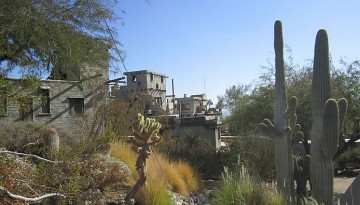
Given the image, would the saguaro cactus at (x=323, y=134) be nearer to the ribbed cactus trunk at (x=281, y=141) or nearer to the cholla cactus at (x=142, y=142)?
the ribbed cactus trunk at (x=281, y=141)

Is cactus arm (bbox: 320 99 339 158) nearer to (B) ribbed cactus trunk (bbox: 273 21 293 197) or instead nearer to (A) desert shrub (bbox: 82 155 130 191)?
(B) ribbed cactus trunk (bbox: 273 21 293 197)

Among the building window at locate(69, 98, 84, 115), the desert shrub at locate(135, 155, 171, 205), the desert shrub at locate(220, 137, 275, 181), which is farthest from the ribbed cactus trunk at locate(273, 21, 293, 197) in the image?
the building window at locate(69, 98, 84, 115)

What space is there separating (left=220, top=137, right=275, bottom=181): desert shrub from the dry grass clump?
2.31 m

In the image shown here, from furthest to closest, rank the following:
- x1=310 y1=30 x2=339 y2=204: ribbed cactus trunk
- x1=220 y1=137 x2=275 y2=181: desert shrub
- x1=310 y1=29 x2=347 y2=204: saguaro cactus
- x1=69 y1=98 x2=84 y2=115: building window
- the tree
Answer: x1=69 y1=98 x2=84 y2=115: building window < x1=220 y1=137 x2=275 y2=181: desert shrub < x1=310 y1=30 x2=339 y2=204: ribbed cactus trunk < x1=310 y1=29 x2=347 y2=204: saguaro cactus < the tree

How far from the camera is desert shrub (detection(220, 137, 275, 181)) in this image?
12.7 meters

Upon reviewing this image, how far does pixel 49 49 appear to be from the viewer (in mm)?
6281

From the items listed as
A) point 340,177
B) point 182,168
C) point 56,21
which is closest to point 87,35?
point 56,21

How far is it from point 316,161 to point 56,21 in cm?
642

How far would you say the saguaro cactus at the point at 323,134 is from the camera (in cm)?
862

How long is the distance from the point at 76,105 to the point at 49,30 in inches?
926

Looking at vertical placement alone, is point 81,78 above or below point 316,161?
above

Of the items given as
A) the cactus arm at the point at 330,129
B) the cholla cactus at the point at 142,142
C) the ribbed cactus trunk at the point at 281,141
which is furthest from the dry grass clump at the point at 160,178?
the cactus arm at the point at 330,129

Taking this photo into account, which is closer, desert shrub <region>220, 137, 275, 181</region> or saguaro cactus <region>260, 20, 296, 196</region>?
saguaro cactus <region>260, 20, 296, 196</region>

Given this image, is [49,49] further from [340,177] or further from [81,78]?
[340,177]
